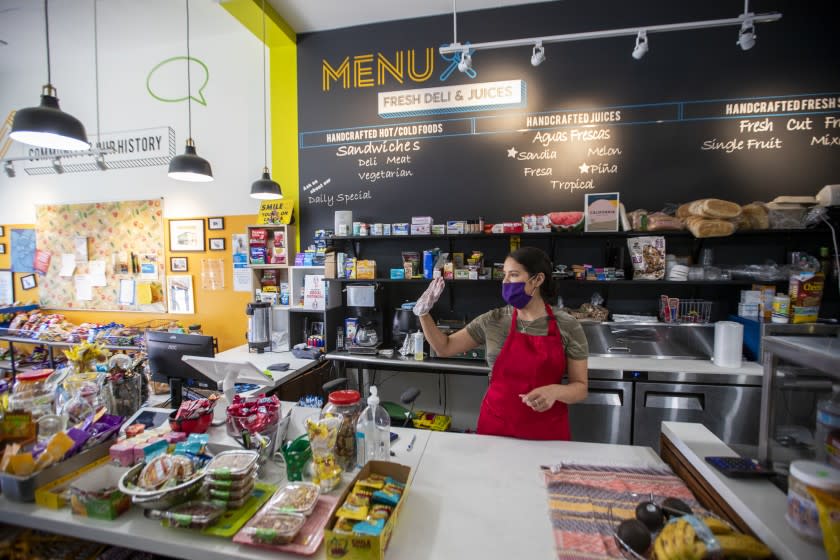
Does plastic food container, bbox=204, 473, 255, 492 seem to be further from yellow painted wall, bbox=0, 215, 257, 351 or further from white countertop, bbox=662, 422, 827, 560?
yellow painted wall, bbox=0, 215, 257, 351

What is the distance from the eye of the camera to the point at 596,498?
1208 millimetres

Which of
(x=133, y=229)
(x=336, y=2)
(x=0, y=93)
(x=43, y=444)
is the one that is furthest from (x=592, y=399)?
(x=0, y=93)

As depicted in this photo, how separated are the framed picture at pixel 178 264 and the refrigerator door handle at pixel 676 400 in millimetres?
4958

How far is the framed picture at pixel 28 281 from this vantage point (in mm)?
4992

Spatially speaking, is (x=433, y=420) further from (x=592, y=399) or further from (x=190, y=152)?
(x=190, y=152)

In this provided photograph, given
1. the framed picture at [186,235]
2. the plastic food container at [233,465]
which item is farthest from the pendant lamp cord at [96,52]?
the plastic food container at [233,465]

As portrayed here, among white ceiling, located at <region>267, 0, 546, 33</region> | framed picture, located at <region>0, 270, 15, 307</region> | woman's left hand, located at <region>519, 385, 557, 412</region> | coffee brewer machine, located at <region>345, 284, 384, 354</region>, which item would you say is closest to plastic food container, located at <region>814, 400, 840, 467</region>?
woman's left hand, located at <region>519, 385, 557, 412</region>

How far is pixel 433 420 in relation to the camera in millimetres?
3213

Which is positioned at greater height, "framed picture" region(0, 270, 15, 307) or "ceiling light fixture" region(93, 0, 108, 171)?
"ceiling light fixture" region(93, 0, 108, 171)

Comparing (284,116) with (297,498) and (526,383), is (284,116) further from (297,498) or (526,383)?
(297,498)

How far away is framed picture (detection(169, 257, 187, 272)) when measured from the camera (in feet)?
14.4

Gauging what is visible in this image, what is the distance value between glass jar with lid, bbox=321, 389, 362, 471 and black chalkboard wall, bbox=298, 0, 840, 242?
2.60m

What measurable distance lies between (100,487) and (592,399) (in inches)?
113

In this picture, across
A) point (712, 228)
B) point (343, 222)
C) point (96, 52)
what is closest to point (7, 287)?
point (96, 52)
